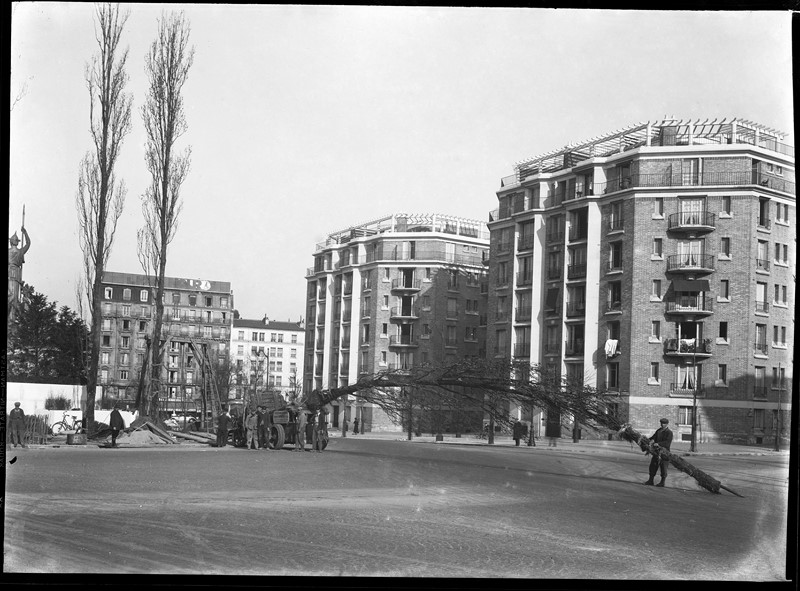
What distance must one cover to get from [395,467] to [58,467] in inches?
209

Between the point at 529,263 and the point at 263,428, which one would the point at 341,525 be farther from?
the point at 263,428

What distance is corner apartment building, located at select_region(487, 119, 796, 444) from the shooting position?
36.6ft

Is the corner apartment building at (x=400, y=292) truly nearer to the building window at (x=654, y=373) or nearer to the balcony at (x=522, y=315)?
the balcony at (x=522, y=315)

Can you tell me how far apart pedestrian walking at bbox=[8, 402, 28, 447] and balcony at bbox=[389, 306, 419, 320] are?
23.6ft

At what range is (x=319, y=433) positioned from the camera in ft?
45.3

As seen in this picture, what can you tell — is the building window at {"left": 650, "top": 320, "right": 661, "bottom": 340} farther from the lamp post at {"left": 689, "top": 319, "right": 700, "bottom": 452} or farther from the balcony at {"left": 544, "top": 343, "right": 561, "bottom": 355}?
the balcony at {"left": 544, "top": 343, "right": 561, "bottom": 355}

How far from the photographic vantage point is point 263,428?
50.7 ft

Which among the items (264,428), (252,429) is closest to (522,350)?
(264,428)

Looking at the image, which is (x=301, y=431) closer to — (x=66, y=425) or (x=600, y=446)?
(x=66, y=425)

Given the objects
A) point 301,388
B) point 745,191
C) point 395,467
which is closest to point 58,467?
point 301,388

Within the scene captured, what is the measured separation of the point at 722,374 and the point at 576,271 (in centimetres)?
274

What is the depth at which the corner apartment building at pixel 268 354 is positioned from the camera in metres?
12.7

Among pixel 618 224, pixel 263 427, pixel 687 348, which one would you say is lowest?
pixel 263 427

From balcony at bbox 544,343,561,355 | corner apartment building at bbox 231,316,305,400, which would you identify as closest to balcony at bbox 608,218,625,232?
balcony at bbox 544,343,561,355
